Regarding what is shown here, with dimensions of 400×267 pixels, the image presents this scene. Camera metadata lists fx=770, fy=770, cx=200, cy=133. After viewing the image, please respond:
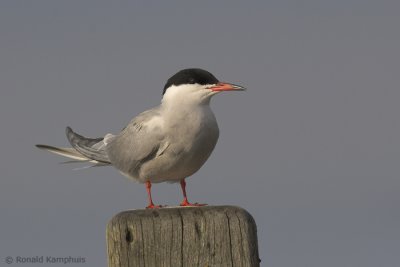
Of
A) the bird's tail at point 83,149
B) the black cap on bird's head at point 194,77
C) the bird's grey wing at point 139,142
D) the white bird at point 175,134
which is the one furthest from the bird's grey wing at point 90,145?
the black cap on bird's head at point 194,77

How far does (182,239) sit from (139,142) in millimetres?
2868

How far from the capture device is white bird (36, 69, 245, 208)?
6996 mm

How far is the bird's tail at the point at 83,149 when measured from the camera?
8.42 m

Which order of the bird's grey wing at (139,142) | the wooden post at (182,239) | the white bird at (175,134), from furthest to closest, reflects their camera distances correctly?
1. the bird's grey wing at (139,142)
2. the white bird at (175,134)
3. the wooden post at (182,239)

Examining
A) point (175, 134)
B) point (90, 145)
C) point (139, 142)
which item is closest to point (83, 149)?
point (90, 145)

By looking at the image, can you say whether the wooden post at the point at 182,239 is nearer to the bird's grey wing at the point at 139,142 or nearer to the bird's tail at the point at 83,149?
the bird's grey wing at the point at 139,142

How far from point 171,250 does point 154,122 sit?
2.81 m

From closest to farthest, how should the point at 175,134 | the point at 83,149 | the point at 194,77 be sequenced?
the point at 175,134, the point at 194,77, the point at 83,149

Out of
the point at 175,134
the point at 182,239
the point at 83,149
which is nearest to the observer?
the point at 182,239

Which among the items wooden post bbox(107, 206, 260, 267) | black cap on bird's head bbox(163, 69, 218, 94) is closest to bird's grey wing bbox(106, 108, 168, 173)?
black cap on bird's head bbox(163, 69, 218, 94)

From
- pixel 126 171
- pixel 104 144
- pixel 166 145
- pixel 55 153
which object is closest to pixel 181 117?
pixel 166 145

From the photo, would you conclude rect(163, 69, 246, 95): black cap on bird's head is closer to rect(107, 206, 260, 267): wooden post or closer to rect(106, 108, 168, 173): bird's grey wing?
rect(106, 108, 168, 173): bird's grey wing

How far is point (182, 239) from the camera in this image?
4547 mm

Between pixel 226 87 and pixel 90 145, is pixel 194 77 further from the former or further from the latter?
pixel 90 145
